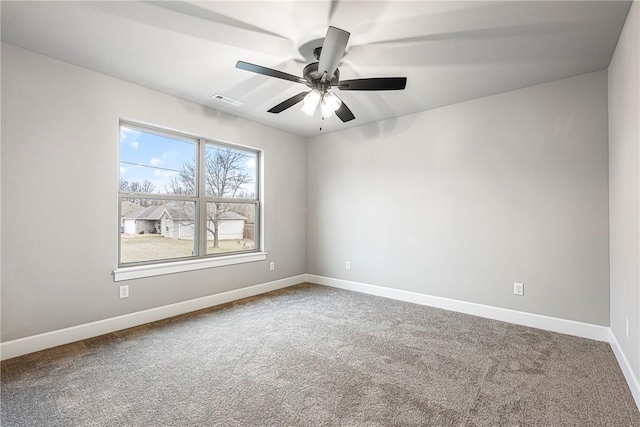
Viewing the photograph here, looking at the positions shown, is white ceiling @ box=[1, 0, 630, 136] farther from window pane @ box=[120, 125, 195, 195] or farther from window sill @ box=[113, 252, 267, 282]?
window sill @ box=[113, 252, 267, 282]

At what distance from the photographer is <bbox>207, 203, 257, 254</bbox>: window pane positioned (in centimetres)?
419

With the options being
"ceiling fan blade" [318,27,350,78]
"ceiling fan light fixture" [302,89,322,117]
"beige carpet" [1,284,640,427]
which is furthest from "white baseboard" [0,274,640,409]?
"ceiling fan blade" [318,27,350,78]

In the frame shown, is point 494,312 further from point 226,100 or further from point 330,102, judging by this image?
point 226,100

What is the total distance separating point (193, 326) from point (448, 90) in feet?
12.2

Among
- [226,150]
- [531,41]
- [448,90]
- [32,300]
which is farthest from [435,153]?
[32,300]

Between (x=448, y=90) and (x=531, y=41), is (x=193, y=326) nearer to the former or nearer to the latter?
(x=448, y=90)

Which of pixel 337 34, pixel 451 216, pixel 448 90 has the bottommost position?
pixel 451 216

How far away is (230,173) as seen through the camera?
4438 mm

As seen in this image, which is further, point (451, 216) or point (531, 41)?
point (451, 216)

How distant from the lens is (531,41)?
2.45 metres

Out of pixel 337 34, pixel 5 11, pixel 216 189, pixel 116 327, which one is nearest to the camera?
pixel 337 34

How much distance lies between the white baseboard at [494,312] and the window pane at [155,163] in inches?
108

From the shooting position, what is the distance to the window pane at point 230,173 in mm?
4179

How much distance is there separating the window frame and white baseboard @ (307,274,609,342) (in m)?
1.59
